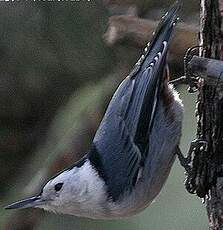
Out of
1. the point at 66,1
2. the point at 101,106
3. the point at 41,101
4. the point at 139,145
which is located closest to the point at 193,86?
the point at 139,145

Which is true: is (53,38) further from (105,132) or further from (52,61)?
(105,132)

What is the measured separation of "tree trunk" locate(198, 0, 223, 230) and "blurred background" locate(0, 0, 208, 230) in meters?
0.53

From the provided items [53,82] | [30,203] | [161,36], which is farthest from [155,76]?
[53,82]

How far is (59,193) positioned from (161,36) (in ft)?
1.46

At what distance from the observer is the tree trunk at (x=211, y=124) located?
1738mm

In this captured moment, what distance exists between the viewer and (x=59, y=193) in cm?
207

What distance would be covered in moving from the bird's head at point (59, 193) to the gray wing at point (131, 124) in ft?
0.22

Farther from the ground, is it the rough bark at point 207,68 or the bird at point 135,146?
the rough bark at point 207,68

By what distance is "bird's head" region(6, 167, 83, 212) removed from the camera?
2.06 meters

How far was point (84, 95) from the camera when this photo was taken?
2846 mm

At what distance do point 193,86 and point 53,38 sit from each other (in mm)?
926

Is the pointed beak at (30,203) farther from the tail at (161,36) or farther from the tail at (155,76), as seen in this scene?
the tail at (161,36)

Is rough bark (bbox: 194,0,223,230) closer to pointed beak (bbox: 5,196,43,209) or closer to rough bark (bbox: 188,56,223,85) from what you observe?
rough bark (bbox: 188,56,223,85)

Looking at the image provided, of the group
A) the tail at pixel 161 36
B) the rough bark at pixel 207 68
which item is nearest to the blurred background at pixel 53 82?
the tail at pixel 161 36
